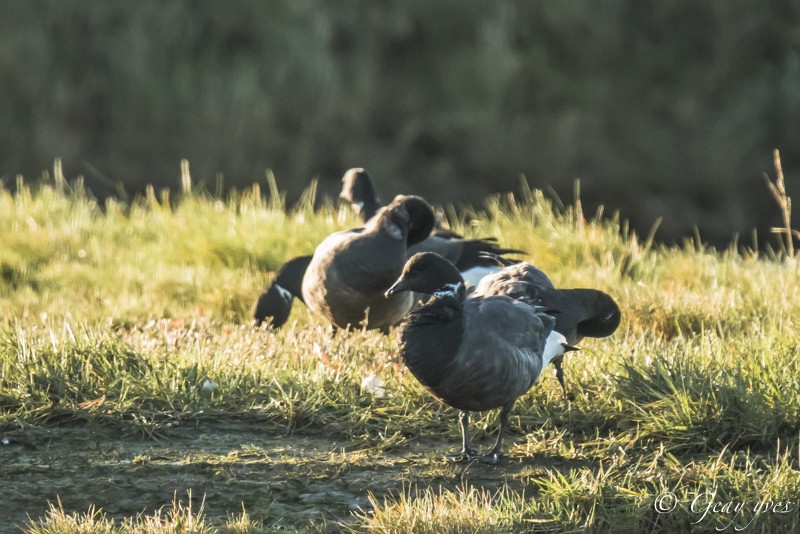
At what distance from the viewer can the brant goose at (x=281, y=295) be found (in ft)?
24.1

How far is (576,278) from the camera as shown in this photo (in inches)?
309

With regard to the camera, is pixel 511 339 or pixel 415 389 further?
pixel 415 389

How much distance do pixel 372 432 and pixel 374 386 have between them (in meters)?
0.29

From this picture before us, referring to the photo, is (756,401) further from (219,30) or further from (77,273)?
(219,30)

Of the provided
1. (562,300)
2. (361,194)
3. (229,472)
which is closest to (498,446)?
(562,300)

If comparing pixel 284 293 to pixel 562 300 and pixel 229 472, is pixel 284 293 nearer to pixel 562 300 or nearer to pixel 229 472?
pixel 562 300

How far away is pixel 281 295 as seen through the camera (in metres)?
7.52

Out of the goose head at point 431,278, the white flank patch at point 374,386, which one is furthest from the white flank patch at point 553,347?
the white flank patch at point 374,386

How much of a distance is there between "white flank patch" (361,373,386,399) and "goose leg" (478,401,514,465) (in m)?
0.65

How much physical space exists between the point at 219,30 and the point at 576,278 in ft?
35.3

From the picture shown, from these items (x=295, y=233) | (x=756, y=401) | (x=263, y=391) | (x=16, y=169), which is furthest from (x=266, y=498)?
(x=16, y=169)

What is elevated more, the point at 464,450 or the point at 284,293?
the point at 464,450

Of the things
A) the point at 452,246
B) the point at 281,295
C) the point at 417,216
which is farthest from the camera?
the point at 452,246

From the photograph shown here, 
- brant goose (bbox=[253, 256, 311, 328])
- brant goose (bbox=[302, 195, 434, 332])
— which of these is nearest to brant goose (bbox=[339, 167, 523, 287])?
brant goose (bbox=[302, 195, 434, 332])
